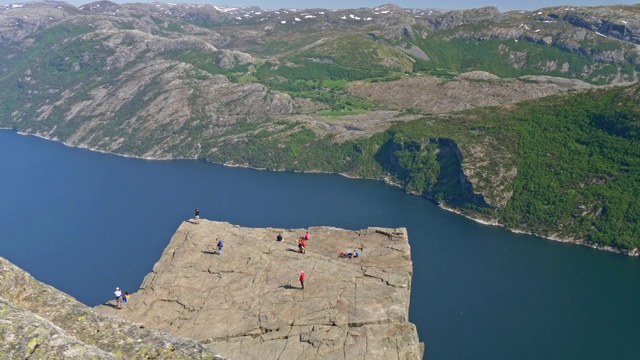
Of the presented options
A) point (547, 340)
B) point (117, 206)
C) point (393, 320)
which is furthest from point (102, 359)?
point (117, 206)

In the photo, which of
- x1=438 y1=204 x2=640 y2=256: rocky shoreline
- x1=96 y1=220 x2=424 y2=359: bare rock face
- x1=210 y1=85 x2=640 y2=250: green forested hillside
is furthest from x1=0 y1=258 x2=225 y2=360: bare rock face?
x1=210 y1=85 x2=640 y2=250: green forested hillside

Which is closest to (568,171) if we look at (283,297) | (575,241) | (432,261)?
(575,241)

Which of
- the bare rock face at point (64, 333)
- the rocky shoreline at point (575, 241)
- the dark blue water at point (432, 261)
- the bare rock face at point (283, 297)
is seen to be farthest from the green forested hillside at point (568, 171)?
the bare rock face at point (64, 333)

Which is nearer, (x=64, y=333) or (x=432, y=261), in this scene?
(x=64, y=333)

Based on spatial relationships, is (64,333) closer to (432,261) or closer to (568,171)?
(432,261)

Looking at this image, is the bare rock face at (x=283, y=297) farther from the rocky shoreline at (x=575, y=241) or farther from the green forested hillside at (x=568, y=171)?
the green forested hillside at (x=568, y=171)
